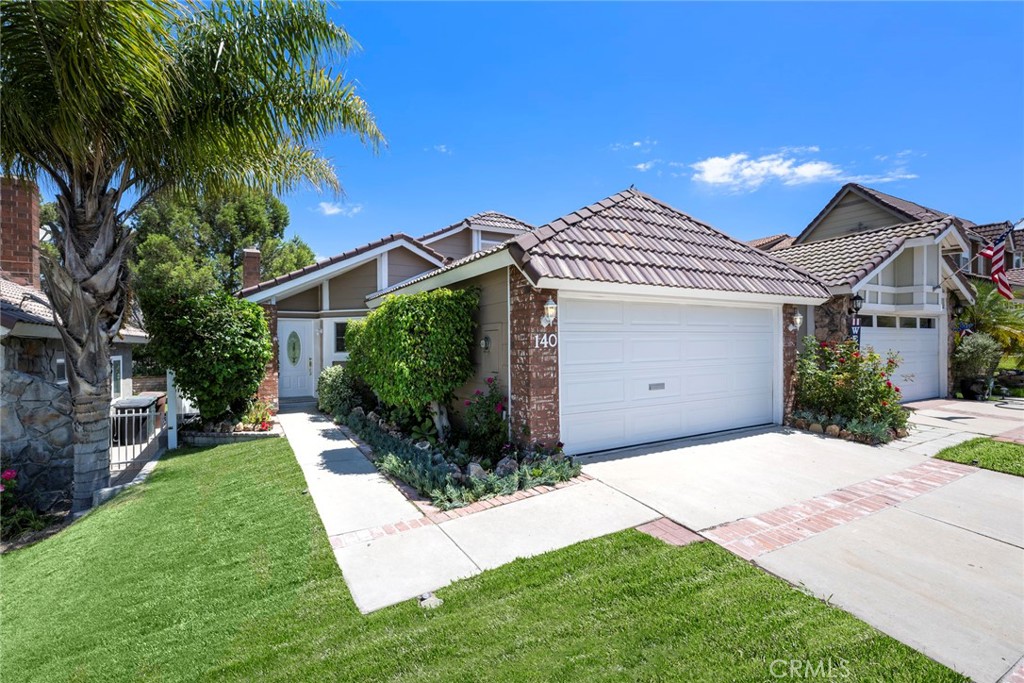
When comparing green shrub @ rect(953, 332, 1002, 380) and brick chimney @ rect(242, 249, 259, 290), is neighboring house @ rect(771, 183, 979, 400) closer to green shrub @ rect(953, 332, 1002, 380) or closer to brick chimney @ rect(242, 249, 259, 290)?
green shrub @ rect(953, 332, 1002, 380)

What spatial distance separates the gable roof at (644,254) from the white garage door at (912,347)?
14.2 ft

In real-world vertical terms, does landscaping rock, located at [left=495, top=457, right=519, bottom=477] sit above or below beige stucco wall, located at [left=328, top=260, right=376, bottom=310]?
below

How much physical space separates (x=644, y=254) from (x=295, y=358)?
12524mm

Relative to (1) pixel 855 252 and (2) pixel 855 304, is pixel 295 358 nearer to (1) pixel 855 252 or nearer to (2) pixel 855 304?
(2) pixel 855 304

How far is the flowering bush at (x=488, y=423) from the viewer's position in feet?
23.3

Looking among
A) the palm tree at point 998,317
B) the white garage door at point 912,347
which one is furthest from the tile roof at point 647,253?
the palm tree at point 998,317

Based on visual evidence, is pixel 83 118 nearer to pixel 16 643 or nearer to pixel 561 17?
pixel 16 643

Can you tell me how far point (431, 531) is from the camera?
475cm

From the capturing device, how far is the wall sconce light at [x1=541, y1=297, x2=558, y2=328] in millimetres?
6547

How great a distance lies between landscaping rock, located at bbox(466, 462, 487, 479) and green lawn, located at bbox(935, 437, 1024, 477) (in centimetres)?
722

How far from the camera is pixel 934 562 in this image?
3.87m

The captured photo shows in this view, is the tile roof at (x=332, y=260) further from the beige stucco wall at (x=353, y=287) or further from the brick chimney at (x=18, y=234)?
the brick chimney at (x=18, y=234)

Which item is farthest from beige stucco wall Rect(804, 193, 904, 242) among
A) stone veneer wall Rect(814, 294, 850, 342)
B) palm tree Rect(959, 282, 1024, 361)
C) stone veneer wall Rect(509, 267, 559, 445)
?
stone veneer wall Rect(509, 267, 559, 445)

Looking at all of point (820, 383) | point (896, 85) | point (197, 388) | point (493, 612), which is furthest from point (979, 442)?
point (197, 388)
